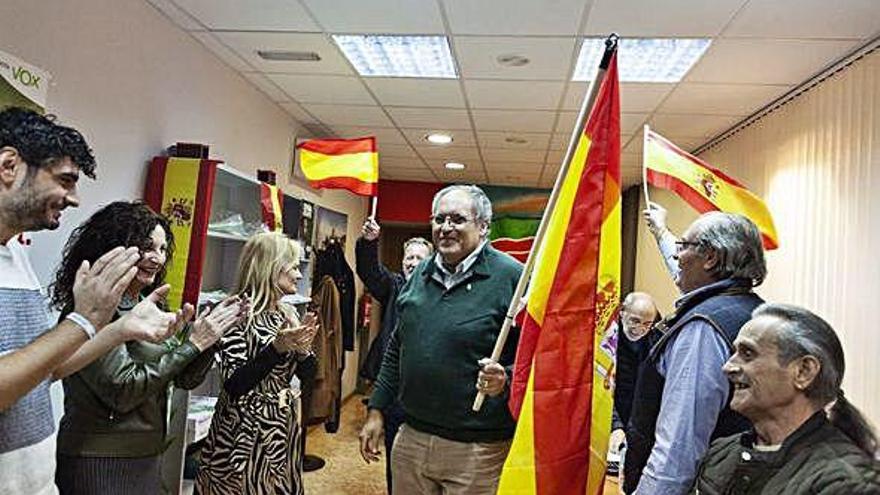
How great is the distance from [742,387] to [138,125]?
2621 millimetres

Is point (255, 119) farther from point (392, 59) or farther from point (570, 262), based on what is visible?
point (570, 262)

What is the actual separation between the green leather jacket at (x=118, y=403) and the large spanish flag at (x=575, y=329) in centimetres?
97

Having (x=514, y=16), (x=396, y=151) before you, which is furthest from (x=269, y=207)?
(x=396, y=151)

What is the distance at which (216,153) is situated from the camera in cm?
366

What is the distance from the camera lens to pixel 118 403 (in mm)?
1732

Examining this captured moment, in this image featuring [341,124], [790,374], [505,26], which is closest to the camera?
[790,374]

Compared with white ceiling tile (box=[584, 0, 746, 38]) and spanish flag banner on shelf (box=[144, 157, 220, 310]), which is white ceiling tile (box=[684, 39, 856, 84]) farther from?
spanish flag banner on shelf (box=[144, 157, 220, 310])

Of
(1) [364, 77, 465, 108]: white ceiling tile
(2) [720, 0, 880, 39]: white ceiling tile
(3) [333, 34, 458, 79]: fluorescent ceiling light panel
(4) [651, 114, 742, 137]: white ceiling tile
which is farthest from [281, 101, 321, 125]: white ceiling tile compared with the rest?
(2) [720, 0, 880, 39]: white ceiling tile

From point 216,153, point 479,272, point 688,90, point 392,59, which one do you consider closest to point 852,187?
point 688,90

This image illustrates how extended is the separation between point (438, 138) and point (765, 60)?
2.76 meters

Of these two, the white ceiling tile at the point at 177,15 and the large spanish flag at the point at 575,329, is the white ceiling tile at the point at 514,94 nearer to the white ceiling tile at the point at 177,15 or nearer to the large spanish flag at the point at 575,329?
the white ceiling tile at the point at 177,15

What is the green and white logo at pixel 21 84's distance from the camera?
2064mm

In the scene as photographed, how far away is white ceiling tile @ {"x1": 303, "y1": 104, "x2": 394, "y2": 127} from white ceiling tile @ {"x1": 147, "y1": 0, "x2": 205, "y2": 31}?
1.41 meters

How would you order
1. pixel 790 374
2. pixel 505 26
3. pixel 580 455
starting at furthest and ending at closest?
pixel 505 26
pixel 580 455
pixel 790 374
